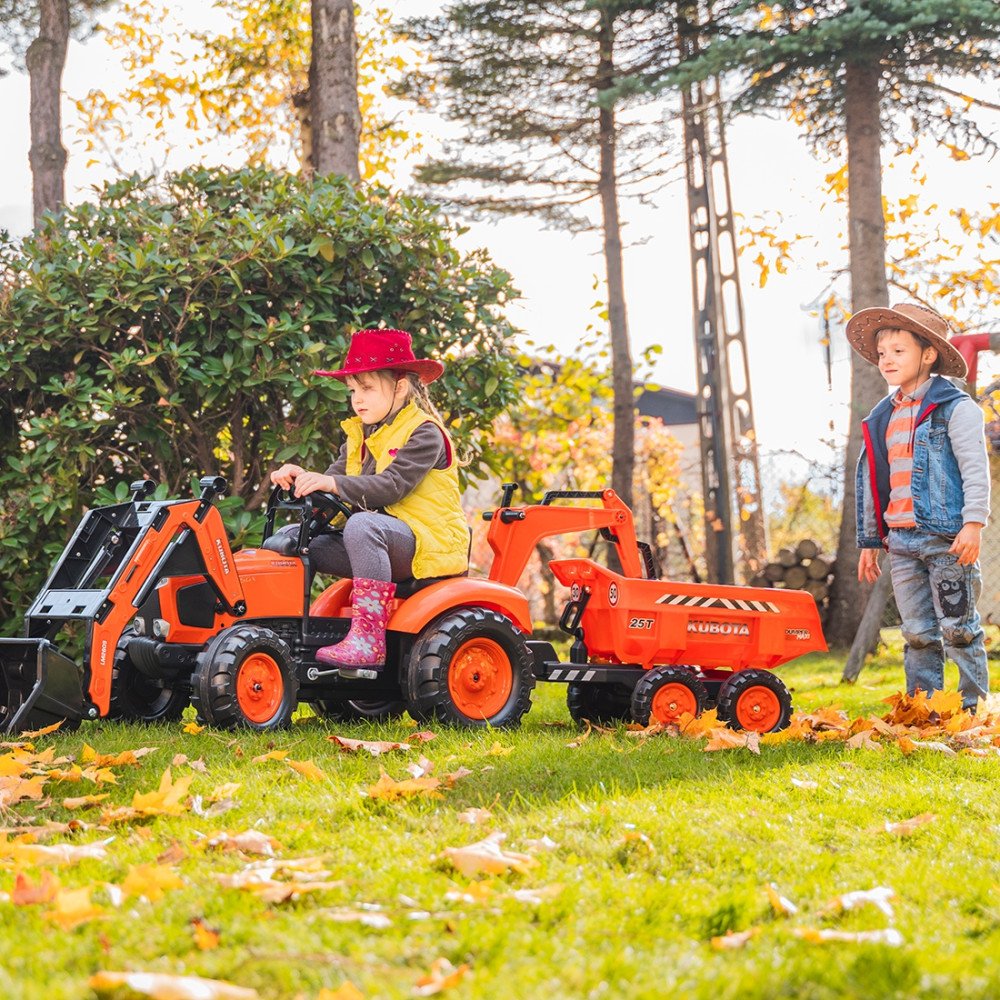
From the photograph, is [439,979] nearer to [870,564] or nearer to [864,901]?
[864,901]

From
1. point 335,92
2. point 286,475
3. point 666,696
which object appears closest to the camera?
point 286,475

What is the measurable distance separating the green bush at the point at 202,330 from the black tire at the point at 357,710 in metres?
1.43

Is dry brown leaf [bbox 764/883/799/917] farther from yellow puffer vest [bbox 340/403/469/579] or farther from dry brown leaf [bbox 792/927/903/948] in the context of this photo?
yellow puffer vest [bbox 340/403/469/579]

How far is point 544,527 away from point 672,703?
96cm

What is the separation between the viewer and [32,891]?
2.56 metres

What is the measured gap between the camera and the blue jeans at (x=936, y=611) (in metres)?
5.45

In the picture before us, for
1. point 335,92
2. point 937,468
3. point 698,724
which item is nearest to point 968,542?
point 937,468

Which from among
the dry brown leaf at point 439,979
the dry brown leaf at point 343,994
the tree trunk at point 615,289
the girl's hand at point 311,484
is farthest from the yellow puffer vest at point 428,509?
the tree trunk at point 615,289

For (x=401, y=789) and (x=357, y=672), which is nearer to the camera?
(x=401, y=789)

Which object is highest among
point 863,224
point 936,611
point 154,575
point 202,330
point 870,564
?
point 863,224

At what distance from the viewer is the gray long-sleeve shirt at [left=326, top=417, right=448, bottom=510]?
5117 mm

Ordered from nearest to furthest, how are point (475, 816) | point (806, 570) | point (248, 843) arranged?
point (248, 843)
point (475, 816)
point (806, 570)

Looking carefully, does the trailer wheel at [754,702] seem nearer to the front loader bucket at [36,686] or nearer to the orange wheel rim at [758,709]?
the orange wheel rim at [758,709]

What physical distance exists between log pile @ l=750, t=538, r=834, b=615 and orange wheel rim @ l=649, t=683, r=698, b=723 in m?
7.27
